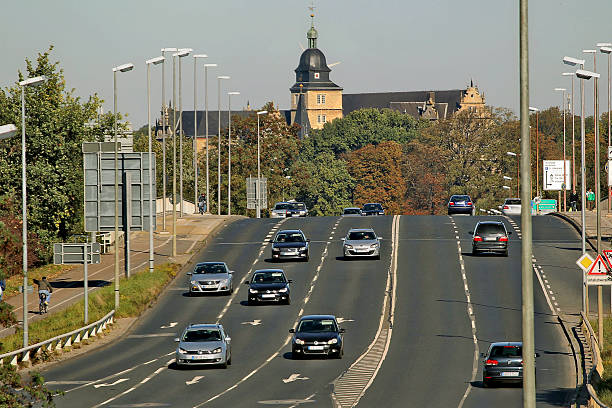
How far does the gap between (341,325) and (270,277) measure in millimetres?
6079

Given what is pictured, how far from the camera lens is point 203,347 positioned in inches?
1372

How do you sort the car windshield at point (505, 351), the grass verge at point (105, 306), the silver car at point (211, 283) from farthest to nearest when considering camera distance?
the silver car at point (211, 283) → the grass verge at point (105, 306) → the car windshield at point (505, 351)

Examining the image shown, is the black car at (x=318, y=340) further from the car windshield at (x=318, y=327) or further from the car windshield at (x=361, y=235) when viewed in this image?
the car windshield at (x=361, y=235)

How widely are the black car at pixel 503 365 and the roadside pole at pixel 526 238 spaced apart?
57.8 ft

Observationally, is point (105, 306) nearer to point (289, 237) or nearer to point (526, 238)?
point (289, 237)

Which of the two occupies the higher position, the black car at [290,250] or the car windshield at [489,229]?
the car windshield at [489,229]

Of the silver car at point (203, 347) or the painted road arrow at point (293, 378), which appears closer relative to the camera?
the painted road arrow at point (293, 378)

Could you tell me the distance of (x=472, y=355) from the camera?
37.6 m

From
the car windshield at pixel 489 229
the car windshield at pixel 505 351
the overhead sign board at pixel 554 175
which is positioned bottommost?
the car windshield at pixel 505 351

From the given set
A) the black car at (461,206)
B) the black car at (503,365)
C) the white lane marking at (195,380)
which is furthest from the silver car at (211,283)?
the black car at (461,206)

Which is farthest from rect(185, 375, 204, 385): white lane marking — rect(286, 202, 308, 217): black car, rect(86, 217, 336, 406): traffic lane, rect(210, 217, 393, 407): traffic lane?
rect(286, 202, 308, 217): black car

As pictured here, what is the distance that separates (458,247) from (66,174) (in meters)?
24.4

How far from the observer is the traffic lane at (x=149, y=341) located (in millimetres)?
34531

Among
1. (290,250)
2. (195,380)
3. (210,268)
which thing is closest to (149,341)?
(195,380)
